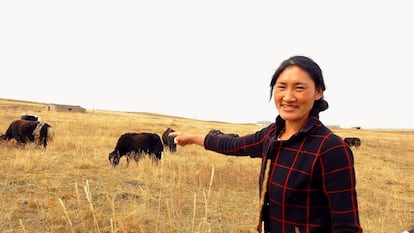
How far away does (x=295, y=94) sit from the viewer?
6.05 feet

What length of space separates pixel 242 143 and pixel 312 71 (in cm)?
78

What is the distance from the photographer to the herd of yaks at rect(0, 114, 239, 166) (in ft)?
38.9

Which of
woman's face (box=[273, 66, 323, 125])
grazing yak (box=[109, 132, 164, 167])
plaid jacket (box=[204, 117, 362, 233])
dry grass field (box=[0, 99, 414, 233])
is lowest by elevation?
dry grass field (box=[0, 99, 414, 233])

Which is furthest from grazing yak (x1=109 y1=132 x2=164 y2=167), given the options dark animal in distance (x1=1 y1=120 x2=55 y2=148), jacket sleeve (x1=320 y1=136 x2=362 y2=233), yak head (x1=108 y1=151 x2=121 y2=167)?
jacket sleeve (x1=320 y1=136 x2=362 y2=233)

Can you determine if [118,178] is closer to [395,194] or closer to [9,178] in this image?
[9,178]

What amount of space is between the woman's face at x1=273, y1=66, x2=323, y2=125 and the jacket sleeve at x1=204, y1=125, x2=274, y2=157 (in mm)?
286

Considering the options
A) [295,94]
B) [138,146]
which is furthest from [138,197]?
[138,146]

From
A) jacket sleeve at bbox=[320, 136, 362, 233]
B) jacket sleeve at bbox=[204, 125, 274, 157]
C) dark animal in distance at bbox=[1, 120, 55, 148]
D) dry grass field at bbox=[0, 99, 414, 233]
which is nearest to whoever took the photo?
jacket sleeve at bbox=[320, 136, 362, 233]

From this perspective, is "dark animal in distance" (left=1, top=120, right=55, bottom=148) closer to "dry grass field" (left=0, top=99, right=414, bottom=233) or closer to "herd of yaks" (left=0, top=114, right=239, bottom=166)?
"herd of yaks" (left=0, top=114, right=239, bottom=166)

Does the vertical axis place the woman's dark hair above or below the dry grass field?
above

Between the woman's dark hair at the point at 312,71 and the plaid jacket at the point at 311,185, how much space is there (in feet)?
0.35

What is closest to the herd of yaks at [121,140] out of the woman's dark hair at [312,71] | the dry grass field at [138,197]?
the dry grass field at [138,197]

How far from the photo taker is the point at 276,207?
182cm

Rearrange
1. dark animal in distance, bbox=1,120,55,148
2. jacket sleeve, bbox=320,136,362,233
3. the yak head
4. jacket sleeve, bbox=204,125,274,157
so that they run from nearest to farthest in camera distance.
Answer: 1. jacket sleeve, bbox=320,136,362,233
2. jacket sleeve, bbox=204,125,274,157
3. the yak head
4. dark animal in distance, bbox=1,120,55,148
